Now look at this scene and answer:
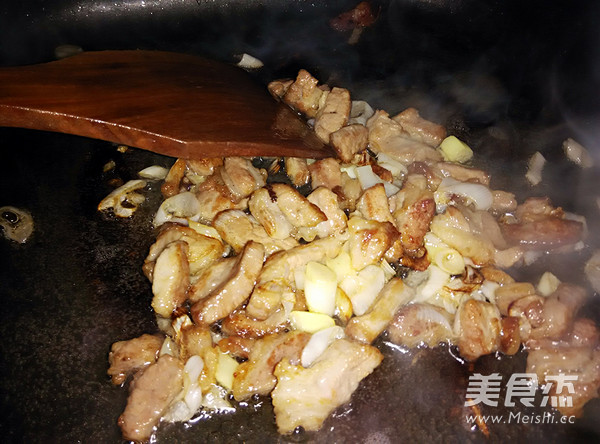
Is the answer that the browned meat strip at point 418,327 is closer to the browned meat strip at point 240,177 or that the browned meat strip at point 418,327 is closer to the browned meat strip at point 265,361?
the browned meat strip at point 265,361

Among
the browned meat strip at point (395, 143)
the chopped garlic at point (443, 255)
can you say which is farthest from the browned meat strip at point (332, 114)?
the chopped garlic at point (443, 255)

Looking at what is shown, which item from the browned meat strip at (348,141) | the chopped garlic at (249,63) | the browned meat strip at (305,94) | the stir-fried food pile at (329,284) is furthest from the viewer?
the chopped garlic at (249,63)

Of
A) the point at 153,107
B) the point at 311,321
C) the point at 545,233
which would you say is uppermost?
the point at 153,107

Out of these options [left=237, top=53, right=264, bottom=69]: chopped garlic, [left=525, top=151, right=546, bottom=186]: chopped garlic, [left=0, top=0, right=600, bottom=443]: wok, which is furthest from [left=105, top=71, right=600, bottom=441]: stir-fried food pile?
[left=237, top=53, right=264, bottom=69]: chopped garlic

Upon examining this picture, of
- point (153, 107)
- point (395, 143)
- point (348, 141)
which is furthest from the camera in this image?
point (395, 143)

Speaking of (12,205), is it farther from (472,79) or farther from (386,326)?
(472,79)

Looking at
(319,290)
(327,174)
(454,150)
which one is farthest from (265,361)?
(454,150)

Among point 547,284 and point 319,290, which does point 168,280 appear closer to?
point 319,290

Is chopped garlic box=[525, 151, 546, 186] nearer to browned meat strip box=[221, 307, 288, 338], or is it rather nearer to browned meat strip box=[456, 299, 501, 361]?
browned meat strip box=[456, 299, 501, 361]
